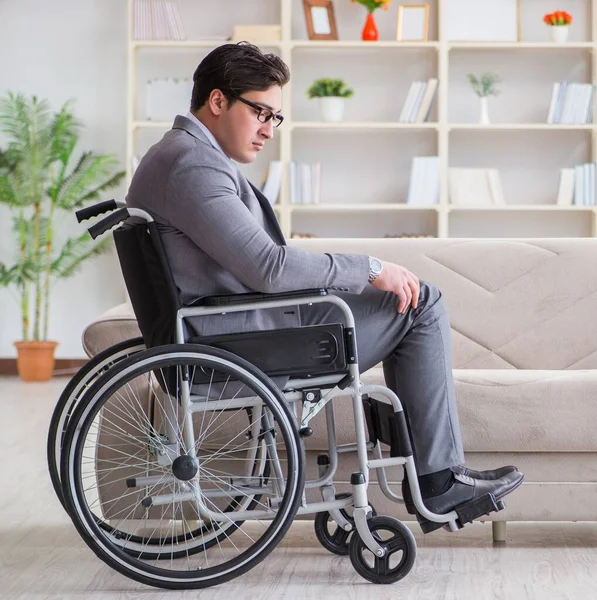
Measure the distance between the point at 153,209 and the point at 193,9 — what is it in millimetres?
4218

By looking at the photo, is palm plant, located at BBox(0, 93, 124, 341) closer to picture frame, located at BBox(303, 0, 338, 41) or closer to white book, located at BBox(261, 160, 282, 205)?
white book, located at BBox(261, 160, 282, 205)

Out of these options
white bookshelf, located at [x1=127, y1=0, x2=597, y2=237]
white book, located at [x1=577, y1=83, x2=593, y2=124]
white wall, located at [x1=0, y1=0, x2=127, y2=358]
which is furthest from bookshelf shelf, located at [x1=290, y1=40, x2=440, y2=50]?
white wall, located at [x1=0, y1=0, x2=127, y2=358]

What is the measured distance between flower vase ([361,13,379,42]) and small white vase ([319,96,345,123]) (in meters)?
0.36

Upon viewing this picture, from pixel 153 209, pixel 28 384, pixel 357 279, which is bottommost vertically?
pixel 28 384

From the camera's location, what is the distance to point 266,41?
5.59 meters

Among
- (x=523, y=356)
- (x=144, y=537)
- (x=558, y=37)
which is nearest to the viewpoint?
(x=144, y=537)

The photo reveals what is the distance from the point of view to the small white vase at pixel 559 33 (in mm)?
5574

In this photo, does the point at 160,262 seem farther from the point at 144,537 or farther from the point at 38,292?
the point at 38,292

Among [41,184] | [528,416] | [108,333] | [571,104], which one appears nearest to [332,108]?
[571,104]

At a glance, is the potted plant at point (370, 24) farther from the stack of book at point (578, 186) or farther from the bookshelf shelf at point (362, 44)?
the stack of book at point (578, 186)

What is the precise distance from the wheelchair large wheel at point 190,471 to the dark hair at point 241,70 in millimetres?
548

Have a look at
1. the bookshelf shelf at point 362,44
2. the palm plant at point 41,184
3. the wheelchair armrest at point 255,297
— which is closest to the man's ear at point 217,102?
the wheelchair armrest at point 255,297

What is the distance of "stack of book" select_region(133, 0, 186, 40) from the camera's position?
18.5 ft

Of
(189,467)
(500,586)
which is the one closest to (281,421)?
(189,467)
